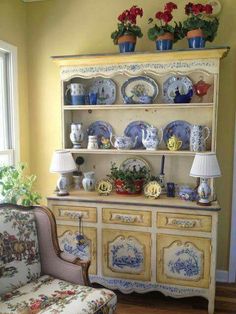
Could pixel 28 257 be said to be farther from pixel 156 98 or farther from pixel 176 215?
pixel 156 98

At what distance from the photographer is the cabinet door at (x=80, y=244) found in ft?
8.16

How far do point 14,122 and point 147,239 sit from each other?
1.60 meters

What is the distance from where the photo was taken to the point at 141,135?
9.01ft

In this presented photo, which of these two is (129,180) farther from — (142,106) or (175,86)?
(175,86)

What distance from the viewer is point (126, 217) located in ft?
7.86

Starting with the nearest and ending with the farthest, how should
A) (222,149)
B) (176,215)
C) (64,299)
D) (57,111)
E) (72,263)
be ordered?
1. (64,299)
2. (72,263)
3. (176,215)
4. (222,149)
5. (57,111)

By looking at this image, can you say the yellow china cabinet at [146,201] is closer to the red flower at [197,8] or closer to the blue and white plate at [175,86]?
the blue and white plate at [175,86]

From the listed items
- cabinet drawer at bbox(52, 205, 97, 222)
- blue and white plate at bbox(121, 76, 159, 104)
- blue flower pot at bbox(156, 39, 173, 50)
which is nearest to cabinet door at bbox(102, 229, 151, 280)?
cabinet drawer at bbox(52, 205, 97, 222)

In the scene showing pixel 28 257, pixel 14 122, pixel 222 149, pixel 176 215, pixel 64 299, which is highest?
pixel 14 122

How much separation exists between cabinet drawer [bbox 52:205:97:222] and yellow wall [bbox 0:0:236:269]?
1.93 ft

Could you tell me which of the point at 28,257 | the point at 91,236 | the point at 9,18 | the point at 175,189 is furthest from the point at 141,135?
the point at 9,18

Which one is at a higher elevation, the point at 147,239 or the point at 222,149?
the point at 222,149

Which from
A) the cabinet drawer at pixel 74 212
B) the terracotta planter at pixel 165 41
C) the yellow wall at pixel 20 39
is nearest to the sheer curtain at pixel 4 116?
the yellow wall at pixel 20 39

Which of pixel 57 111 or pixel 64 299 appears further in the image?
pixel 57 111
